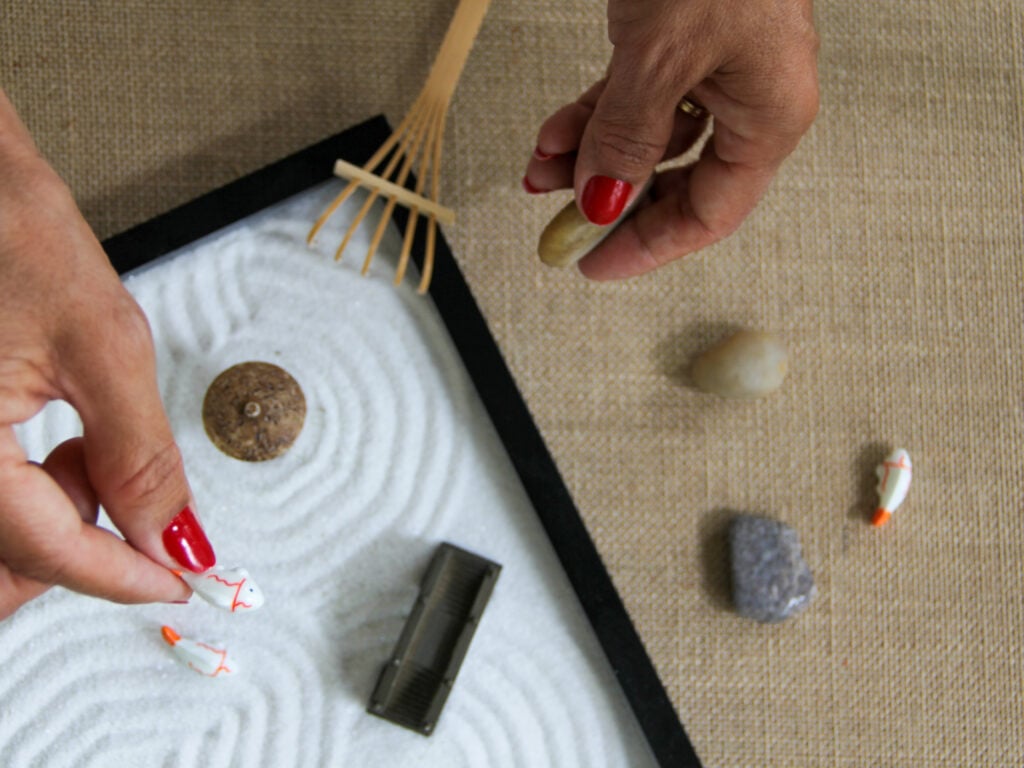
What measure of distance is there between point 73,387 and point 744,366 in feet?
1.38

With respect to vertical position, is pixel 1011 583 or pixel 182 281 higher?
pixel 182 281

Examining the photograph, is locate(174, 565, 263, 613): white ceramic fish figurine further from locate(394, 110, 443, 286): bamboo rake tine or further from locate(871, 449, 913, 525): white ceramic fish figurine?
locate(871, 449, 913, 525): white ceramic fish figurine

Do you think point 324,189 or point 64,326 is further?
point 324,189

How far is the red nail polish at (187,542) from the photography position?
0.48 m

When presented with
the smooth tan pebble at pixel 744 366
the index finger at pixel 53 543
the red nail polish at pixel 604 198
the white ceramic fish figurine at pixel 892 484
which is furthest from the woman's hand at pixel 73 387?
the white ceramic fish figurine at pixel 892 484

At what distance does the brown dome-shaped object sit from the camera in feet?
1.93

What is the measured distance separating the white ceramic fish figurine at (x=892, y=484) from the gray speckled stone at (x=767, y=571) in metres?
0.07

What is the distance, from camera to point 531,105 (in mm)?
680

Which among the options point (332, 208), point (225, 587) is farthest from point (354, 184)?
point (225, 587)

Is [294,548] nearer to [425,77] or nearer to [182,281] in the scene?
[182,281]

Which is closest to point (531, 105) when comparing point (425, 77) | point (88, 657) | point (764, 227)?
point (425, 77)

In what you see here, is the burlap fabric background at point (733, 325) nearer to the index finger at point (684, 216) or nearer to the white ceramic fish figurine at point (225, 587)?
the index finger at point (684, 216)

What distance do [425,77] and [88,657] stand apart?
0.46m

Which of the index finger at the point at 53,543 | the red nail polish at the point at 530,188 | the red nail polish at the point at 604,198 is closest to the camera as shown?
the index finger at the point at 53,543
